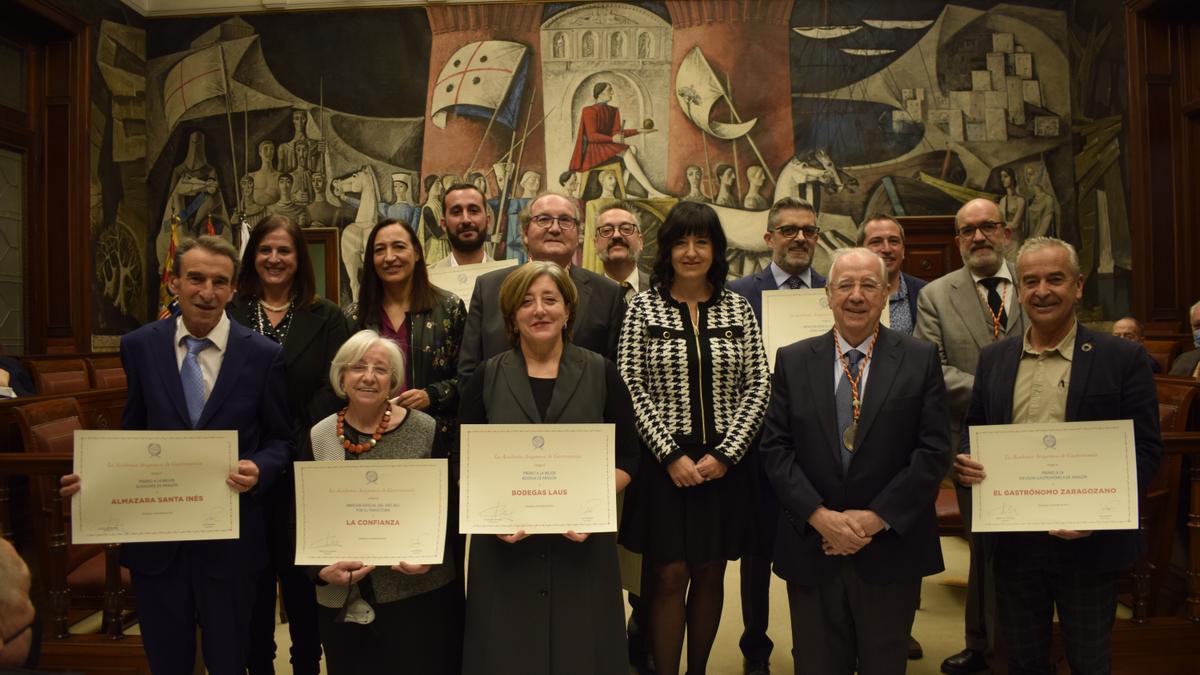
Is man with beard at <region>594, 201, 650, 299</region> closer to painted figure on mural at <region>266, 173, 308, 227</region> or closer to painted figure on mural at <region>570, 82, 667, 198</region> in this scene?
painted figure on mural at <region>570, 82, 667, 198</region>

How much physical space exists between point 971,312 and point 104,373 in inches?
365

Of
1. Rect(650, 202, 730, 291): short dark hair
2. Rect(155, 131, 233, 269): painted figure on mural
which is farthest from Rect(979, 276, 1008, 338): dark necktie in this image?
Rect(155, 131, 233, 269): painted figure on mural

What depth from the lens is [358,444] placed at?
268cm

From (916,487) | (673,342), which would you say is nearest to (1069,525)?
(916,487)

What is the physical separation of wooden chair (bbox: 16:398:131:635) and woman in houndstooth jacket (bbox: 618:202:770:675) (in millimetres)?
2245

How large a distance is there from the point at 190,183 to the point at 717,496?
11442 mm

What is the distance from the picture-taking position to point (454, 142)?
11.8 m

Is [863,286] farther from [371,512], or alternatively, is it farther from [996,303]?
[371,512]

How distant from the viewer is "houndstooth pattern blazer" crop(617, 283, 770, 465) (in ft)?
9.84

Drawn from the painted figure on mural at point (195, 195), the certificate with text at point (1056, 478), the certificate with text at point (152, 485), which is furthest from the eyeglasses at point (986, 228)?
the painted figure on mural at point (195, 195)

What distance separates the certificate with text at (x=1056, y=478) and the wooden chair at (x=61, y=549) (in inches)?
136

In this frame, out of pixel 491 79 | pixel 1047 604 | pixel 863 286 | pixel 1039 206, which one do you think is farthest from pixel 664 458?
pixel 1039 206

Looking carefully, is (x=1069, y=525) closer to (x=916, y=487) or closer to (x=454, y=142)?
(x=916, y=487)

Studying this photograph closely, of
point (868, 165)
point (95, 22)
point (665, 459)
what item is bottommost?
point (665, 459)
